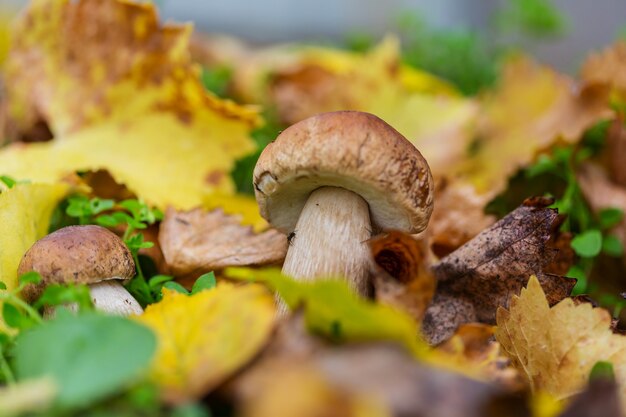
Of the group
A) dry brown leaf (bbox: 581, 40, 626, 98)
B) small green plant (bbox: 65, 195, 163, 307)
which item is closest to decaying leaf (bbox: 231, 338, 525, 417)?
small green plant (bbox: 65, 195, 163, 307)

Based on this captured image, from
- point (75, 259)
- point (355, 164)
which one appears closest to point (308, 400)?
point (355, 164)

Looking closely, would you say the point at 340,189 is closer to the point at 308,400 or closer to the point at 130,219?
the point at 130,219

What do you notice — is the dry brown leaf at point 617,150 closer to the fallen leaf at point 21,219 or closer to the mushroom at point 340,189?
the mushroom at point 340,189

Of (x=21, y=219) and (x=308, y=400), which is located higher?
(x=308, y=400)

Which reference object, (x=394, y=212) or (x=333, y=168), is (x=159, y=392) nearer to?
(x=333, y=168)

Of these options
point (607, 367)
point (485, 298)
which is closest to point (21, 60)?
point (485, 298)
